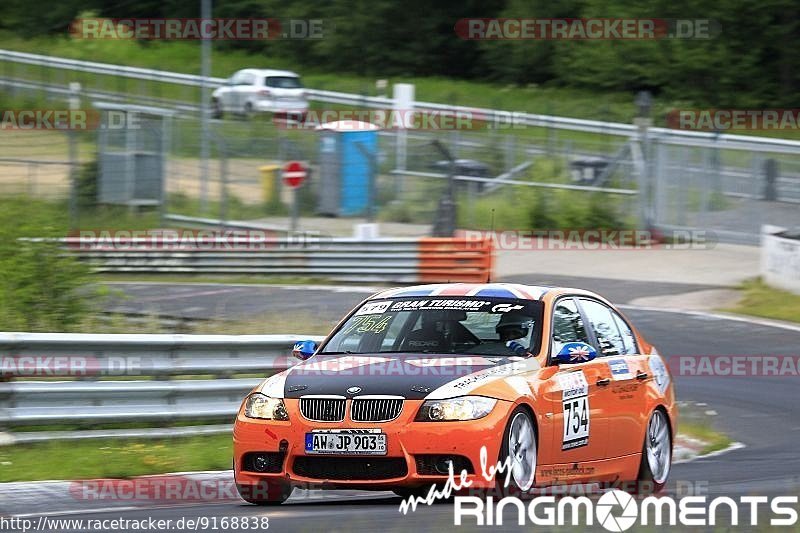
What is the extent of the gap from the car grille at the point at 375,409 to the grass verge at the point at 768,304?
13664 millimetres

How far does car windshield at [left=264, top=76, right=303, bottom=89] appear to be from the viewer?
47.6m

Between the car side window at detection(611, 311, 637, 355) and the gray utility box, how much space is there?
2029cm

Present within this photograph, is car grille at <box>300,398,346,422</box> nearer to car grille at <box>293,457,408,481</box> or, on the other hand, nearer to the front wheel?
car grille at <box>293,457,408,481</box>

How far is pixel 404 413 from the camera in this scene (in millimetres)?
7750

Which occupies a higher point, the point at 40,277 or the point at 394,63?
the point at 394,63

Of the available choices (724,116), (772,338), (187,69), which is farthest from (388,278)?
(187,69)

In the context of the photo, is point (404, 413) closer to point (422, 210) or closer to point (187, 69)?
point (422, 210)

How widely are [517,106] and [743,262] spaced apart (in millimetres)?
25713

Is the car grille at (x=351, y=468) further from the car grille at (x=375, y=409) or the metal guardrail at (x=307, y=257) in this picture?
the metal guardrail at (x=307, y=257)

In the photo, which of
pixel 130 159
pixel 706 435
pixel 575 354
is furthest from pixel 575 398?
pixel 130 159

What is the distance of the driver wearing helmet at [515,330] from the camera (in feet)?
28.0

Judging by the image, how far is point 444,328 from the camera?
8758 mm

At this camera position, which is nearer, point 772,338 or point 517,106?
point 772,338

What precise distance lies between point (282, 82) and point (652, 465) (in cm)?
3942
